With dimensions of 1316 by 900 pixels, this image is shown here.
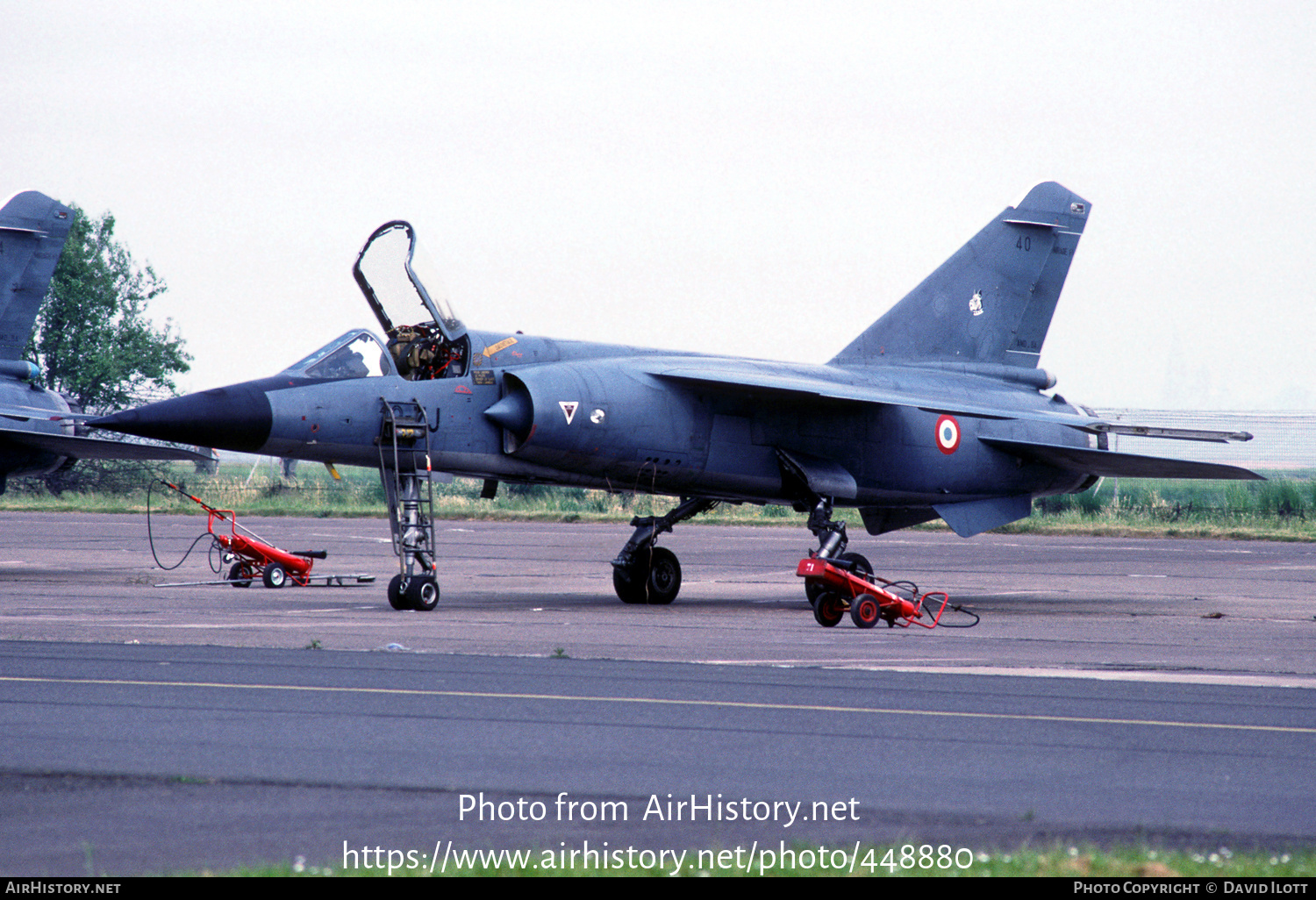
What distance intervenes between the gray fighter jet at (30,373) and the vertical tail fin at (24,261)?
1 cm

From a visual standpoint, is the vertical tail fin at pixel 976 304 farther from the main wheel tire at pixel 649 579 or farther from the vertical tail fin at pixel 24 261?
the vertical tail fin at pixel 24 261

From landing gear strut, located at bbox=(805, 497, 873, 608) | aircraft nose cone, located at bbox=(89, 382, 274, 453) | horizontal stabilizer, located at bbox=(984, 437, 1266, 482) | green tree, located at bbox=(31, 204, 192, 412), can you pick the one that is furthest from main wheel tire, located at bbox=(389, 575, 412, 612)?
green tree, located at bbox=(31, 204, 192, 412)

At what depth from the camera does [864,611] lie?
14805 millimetres

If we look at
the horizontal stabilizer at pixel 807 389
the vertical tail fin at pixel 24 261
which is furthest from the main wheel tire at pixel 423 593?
the vertical tail fin at pixel 24 261

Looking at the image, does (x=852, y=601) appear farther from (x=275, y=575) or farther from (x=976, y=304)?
(x=275, y=575)

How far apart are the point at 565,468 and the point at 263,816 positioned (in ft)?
36.8

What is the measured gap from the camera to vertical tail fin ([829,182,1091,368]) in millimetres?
20875

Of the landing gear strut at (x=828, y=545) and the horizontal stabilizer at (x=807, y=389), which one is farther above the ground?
the horizontal stabilizer at (x=807, y=389)

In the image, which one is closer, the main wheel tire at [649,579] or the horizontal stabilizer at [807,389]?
the horizontal stabilizer at [807,389]

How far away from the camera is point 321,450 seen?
1552cm

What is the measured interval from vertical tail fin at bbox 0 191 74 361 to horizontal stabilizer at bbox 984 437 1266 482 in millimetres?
14035

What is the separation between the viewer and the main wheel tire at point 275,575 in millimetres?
18656

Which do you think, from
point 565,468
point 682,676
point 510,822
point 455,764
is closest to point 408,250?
point 565,468

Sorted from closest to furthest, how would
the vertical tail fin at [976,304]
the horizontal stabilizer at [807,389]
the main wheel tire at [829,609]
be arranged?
the main wheel tire at [829,609], the horizontal stabilizer at [807,389], the vertical tail fin at [976,304]
